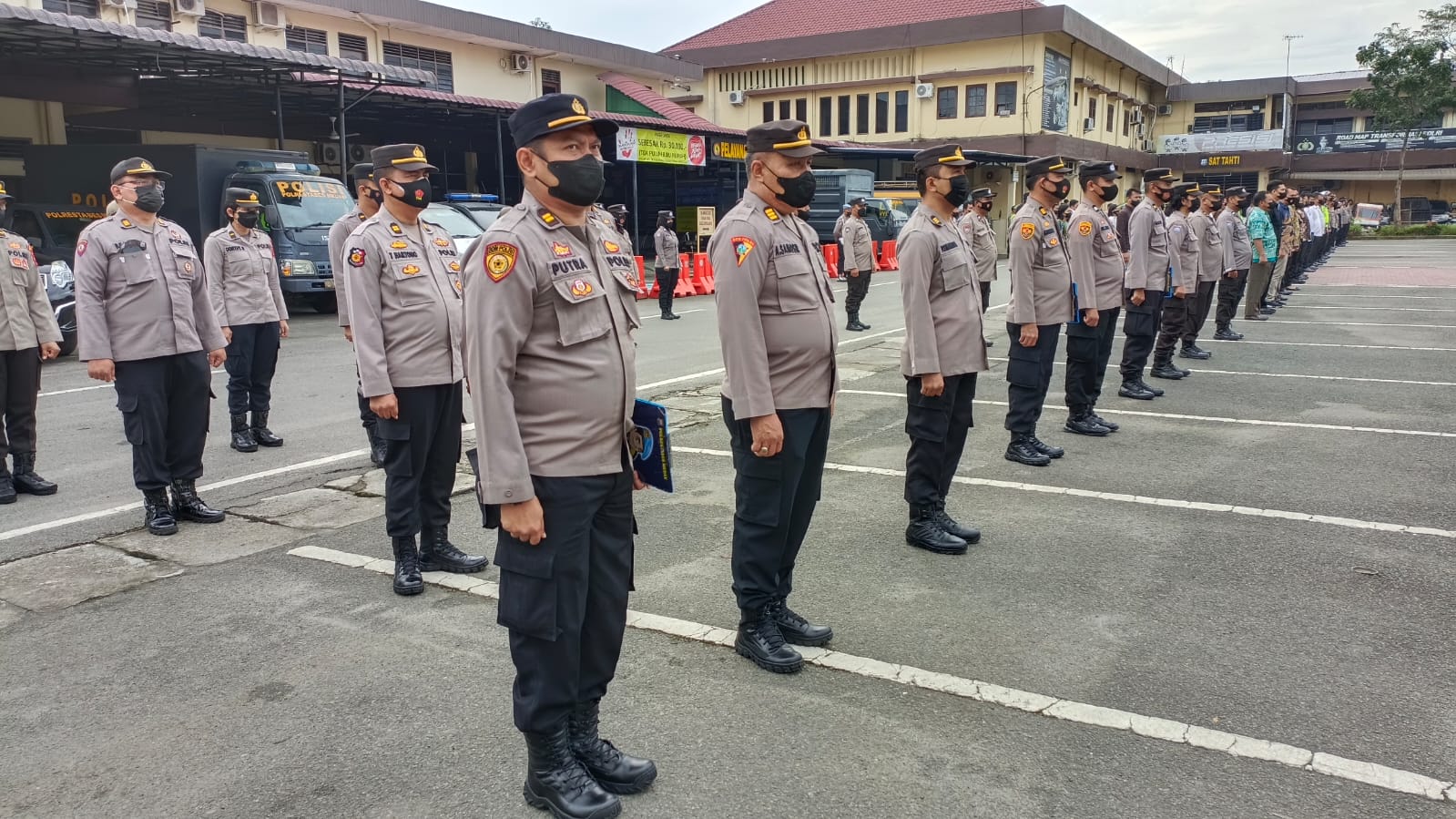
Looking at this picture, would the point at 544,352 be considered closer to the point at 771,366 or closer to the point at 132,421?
the point at 771,366

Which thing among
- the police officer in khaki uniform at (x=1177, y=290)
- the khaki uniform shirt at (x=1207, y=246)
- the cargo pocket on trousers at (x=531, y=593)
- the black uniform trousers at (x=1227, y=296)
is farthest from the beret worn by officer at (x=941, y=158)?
the black uniform trousers at (x=1227, y=296)

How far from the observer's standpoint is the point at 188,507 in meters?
5.87

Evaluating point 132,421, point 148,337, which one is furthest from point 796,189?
point 132,421

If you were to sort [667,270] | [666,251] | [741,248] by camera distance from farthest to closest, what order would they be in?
[666,251] < [667,270] < [741,248]

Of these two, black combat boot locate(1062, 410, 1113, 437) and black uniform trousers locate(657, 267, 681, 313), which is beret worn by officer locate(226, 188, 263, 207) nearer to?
black combat boot locate(1062, 410, 1113, 437)

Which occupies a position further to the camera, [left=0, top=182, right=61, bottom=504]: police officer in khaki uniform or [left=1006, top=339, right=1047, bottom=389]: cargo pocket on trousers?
[left=1006, top=339, right=1047, bottom=389]: cargo pocket on trousers

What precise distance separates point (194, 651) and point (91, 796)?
1.07 metres

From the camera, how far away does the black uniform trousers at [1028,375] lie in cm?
688

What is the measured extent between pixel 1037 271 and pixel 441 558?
4351 mm

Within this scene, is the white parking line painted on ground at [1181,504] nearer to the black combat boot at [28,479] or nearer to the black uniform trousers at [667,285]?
the black combat boot at [28,479]

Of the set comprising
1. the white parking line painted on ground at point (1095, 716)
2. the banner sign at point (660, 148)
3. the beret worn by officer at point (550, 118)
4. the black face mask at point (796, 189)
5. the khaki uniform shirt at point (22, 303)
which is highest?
the banner sign at point (660, 148)

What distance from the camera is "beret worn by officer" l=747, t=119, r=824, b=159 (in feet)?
12.4

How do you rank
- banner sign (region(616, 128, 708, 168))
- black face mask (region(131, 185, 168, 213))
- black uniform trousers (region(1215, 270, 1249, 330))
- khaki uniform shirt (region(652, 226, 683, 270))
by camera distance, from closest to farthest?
1. black face mask (region(131, 185, 168, 213))
2. black uniform trousers (region(1215, 270, 1249, 330))
3. khaki uniform shirt (region(652, 226, 683, 270))
4. banner sign (region(616, 128, 708, 168))

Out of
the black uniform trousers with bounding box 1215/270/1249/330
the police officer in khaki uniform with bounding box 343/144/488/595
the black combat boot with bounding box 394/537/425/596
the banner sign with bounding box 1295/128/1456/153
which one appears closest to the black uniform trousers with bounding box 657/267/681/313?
the black uniform trousers with bounding box 1215/270/1249/330
